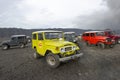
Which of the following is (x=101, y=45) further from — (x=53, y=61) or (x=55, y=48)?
(x=55, y=48)

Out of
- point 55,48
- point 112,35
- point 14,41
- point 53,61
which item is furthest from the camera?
point 14,41

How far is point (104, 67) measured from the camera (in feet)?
24.6

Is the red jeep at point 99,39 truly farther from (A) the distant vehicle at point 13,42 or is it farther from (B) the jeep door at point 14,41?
(B) the jeep door at point 14,41

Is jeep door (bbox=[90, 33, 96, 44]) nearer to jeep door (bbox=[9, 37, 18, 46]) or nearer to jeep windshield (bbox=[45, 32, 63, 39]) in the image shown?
jeep windshield (bbox=[45, 32, 63, 39])

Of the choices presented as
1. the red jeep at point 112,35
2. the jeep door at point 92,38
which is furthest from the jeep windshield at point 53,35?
the red jeep at point 112,35

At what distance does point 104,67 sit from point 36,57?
18.0 ft

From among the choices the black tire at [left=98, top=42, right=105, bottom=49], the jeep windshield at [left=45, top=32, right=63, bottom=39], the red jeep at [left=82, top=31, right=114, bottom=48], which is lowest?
the black tire at [left=98, top=42, right=105, bottom=49]

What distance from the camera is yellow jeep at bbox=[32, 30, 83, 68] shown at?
7.16 metres

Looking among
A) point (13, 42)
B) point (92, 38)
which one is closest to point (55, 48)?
point (92, 38)

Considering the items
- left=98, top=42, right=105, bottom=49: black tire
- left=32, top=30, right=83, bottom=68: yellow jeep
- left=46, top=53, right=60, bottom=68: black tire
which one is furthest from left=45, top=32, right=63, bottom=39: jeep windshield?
left=98, top=42, right=105, bottom=49: black tire

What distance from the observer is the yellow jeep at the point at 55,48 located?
7162 millimetres

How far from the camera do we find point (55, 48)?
23.6ft

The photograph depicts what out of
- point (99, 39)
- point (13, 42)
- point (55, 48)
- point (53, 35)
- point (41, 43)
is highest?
point (53, 35)

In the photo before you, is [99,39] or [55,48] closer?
[55,48]
